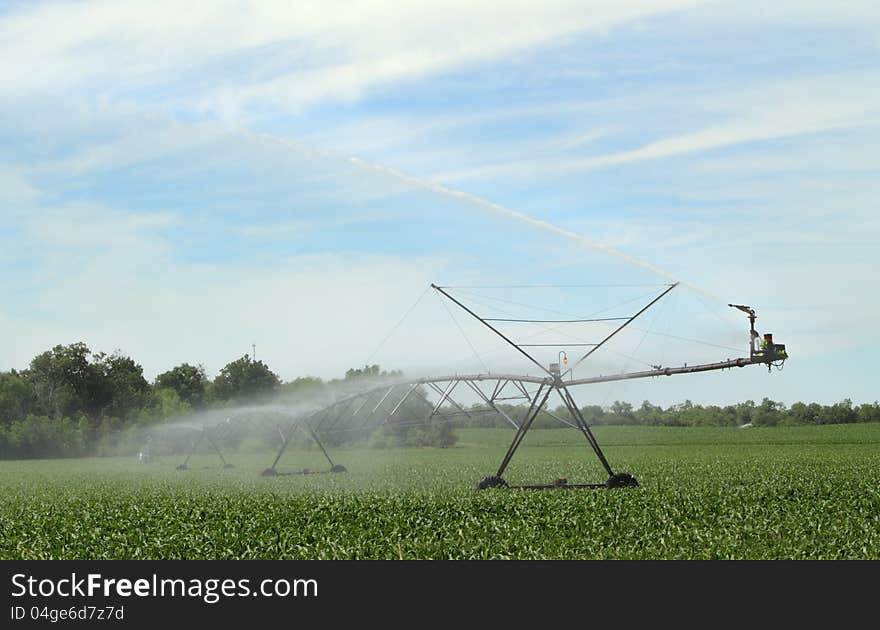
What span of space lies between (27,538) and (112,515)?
4085 mm

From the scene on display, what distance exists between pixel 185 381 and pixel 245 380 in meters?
14.4

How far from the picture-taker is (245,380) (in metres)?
137

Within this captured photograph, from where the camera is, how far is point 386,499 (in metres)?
28.4

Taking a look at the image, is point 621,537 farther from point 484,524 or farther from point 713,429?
point 713,429

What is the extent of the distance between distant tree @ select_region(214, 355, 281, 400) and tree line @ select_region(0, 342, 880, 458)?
0.13 meters

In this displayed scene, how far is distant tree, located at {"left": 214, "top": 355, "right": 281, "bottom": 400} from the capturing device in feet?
447

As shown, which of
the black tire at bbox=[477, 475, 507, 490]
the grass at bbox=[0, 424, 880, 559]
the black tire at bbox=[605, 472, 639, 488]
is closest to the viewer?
the grass at bbox=[0, 424, 880, 559]

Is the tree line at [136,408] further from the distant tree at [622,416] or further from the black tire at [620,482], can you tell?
the black tire at [620,482]

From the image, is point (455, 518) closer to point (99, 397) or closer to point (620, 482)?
point (620, 482)

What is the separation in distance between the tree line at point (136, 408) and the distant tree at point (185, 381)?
14cm

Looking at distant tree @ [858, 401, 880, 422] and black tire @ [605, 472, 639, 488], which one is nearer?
black tire @ [605, 472, 639, 488]

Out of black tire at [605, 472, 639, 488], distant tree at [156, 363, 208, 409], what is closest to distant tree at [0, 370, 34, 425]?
distant tree at [156, 363, 208, 409]

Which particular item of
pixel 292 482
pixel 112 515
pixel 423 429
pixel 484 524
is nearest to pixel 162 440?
pixel 423 429

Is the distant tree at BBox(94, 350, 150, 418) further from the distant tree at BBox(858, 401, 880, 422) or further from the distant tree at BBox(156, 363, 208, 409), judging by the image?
the distant tree at BBox(858, 401, 880, 422)
